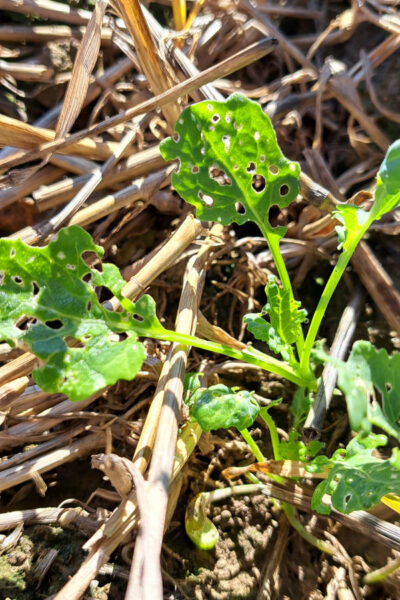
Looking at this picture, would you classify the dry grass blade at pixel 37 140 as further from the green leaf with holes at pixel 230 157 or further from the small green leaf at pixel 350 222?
the small green leaf at pixel 350 222

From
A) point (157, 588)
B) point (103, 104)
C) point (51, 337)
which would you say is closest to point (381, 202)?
point (51, 337)

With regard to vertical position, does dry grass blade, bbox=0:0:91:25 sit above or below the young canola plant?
above

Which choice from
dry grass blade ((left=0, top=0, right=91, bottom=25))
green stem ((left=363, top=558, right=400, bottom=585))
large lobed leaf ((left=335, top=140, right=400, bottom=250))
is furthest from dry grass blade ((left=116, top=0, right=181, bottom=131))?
green stem ((left=363, top=558, right=400, bottom=585))

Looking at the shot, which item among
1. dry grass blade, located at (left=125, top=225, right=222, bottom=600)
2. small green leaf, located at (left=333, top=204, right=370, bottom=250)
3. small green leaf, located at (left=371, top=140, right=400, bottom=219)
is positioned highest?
small green leaf, located at (left=371, top=140, right=400, bottom=219)

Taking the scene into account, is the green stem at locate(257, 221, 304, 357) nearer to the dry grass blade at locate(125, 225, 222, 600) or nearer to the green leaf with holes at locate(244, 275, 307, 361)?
the green leaf with holes at locate(244, 275, 307, 361)

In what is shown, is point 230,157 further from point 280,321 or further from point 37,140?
point 37,140

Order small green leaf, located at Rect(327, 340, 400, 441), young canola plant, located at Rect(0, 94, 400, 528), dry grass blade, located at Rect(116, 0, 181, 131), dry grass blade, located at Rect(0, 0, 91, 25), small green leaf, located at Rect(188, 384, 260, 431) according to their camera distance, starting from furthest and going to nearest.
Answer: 1. dry grass blade, located at Rect(0, 0, 91, 25)
2. dry grass blade, located at Rect(116, 0, 181, 131)
3. small green leaf, located at Rect(188, 384, 260, 431)
4. young canola plant, located at Rect(0, 94, 400, 528)
5. small green leaf, located at Rect(327, 340, 400, 441)

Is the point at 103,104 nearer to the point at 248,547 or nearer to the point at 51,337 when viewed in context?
the point at 51,337
